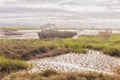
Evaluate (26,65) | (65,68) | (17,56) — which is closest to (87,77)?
(65,68)

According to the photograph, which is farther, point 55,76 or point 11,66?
point 11,66

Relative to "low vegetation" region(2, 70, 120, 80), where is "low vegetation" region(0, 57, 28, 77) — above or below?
below

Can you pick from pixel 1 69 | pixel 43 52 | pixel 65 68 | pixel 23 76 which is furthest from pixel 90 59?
pixel 23 76

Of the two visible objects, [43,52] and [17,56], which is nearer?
[17,56]

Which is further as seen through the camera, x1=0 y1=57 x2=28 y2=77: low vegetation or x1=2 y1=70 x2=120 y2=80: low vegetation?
x1=0 y1=57 x2=28 y2=77: low vegetation

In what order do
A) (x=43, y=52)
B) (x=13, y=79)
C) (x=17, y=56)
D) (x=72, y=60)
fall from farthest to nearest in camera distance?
1. (x=43, y=52)
2. (x=17, y=56)
3. (x=72, y=60)
4. (x=13, y=79)

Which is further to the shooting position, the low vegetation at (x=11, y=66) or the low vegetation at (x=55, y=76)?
the low vegetation at (x=11, y=66)

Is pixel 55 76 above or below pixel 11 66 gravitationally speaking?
above

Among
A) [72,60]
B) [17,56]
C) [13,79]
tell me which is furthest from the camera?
[17,56]

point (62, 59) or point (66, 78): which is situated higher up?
point (66, 78)

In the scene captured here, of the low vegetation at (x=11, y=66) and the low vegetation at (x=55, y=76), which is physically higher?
the low vegetation at (x=55, y=76)

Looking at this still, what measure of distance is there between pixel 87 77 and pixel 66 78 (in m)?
1.21

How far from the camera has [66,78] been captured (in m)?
14.7

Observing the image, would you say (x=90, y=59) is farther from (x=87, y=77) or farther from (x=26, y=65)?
(x=87, y=77)
